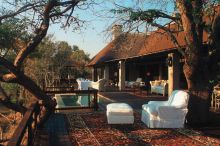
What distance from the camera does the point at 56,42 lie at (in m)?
29.6

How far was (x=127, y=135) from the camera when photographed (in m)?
8.16

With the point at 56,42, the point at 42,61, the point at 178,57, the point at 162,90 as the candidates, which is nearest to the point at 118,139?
the point at 178,57

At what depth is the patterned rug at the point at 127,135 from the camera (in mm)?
7418

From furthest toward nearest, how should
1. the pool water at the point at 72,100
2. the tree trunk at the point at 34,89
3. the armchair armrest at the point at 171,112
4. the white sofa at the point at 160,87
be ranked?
the white sofa at the point at 160,87, the pool water at the point at 72,100, the armchair armrest at the point at 171,112, the tree trunk at the point at 34,89

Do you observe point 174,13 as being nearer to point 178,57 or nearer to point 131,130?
point 131,130

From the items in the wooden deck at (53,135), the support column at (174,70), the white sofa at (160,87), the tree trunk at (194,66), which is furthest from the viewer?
the white sofa at (160,87)

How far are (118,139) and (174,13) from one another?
15.2 ft

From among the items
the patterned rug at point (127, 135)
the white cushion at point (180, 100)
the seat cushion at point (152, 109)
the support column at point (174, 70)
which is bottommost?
the patterned rug at point (127, 135)

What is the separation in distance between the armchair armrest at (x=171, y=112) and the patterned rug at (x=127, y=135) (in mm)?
376

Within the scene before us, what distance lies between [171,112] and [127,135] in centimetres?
147

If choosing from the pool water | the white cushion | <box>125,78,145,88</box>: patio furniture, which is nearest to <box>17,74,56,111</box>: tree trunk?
the white cushion

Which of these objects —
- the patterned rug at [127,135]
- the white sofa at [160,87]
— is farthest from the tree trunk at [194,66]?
the white sofa at [160,87]

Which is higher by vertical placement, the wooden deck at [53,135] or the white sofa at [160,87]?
the white sofa at [160,87]

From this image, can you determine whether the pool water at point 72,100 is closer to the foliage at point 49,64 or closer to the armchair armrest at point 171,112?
the armchair armrest at point 171,112
